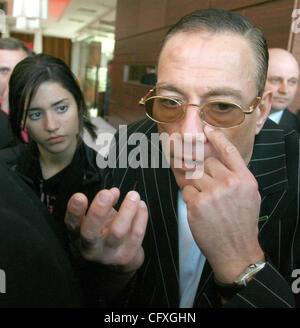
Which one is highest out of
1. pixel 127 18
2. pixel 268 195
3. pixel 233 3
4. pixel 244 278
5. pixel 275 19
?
pixel 127 18

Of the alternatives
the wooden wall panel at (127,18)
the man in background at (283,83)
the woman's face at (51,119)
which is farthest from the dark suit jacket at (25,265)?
the wooden wall panel at (127,18)

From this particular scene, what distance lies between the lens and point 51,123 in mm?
1656

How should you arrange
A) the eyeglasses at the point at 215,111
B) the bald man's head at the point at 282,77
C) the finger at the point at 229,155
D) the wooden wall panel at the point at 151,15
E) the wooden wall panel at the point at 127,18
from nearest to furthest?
1. the finger at the point at 229,155
2. the eyeglasses at the point at 215,111
3. the bald man's head at the point at 282,77
4. the wooden wall panel at the point at 151,15
5. the wooden wall panel at the point at 127,18

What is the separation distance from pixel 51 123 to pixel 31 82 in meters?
0.26

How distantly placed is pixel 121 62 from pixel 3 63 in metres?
4.34

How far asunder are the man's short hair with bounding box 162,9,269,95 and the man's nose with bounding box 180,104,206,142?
0.78 feet

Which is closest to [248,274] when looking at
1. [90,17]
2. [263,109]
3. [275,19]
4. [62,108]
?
[263,109]

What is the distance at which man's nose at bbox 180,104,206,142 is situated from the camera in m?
0.92

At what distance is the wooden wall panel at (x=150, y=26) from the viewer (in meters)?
2.36

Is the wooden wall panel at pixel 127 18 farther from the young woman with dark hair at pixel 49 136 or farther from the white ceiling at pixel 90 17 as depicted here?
the young woman with dark hair at pixel 49 136

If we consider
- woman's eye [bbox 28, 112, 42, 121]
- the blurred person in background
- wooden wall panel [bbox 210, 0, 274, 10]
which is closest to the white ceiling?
wooden wall panel [bbox 210, 0, 274, 10]

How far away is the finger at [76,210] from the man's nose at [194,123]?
1.23 feet

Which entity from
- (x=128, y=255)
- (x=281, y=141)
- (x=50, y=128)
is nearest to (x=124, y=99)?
(x=50, y=128)

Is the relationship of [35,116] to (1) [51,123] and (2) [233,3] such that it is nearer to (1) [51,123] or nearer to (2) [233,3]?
(1) [51,123]
